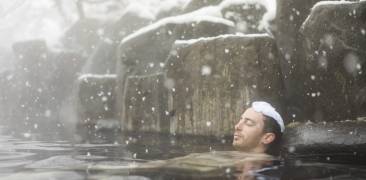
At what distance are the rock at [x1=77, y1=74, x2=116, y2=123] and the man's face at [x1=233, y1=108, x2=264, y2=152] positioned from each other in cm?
843

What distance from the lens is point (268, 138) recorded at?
14.2ft

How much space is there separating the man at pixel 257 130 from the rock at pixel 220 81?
2434 mm

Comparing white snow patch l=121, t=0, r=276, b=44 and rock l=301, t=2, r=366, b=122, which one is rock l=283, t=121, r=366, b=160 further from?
white snow patch l=121, t=0, r=276, b=44

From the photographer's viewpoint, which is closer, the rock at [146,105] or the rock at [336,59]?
the rock at [336,59]

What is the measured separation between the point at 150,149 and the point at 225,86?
72.8 inches

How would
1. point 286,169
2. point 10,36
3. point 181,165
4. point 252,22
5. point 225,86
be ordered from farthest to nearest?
point 10,36 → point 252,22 → point 225,86 → point 286,169 → point 181,165

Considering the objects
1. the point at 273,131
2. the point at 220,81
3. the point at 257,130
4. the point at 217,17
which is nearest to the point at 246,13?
the point at 217,17

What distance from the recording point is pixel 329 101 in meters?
7.06

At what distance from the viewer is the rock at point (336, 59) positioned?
6.50 metres

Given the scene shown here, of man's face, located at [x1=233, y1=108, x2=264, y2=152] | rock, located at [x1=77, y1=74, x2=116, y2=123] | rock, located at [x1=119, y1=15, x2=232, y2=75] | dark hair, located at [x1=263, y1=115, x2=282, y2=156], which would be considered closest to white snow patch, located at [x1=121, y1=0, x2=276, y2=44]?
rock, located at [x1=119, y1=15, x2=232, y2=75]

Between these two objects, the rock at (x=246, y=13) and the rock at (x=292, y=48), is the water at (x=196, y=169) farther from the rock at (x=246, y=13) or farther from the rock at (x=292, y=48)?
the rock at (x=246, y=13)

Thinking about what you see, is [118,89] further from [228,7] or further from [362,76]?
[362,76]

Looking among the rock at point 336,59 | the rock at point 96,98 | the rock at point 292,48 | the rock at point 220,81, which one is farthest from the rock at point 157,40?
the rock at point 336,59

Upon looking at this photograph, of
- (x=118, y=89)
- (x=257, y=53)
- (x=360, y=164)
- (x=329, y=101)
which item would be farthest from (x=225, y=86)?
(x=118, y=89)
